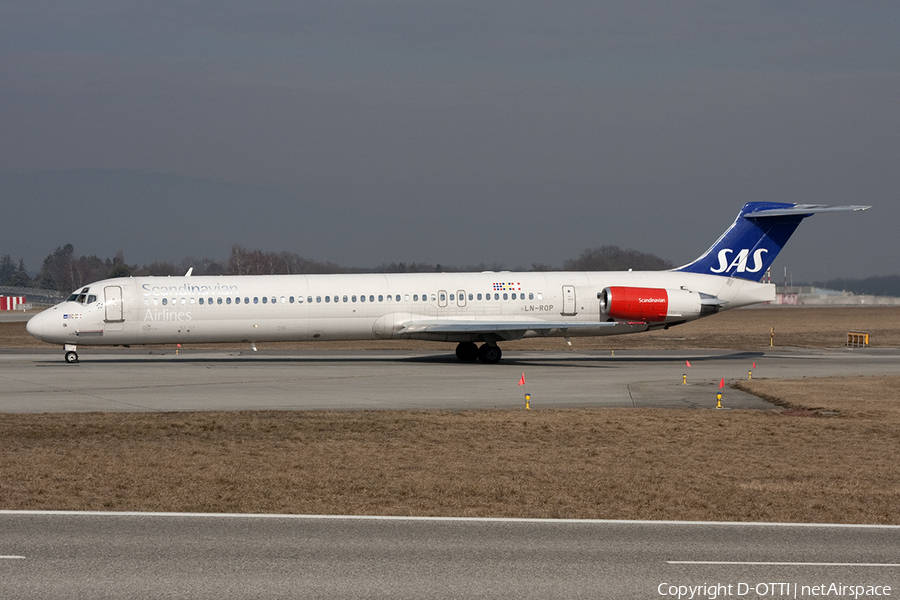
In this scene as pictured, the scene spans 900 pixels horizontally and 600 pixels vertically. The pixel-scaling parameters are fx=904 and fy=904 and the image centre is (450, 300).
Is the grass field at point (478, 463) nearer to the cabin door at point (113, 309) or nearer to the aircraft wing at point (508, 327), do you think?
the aircraft wing at point (508, 327)

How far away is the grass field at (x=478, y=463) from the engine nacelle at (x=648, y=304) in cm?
1368

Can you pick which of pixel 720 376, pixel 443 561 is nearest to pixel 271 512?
pixel 443 561

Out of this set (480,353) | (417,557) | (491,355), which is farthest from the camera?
(480,353)

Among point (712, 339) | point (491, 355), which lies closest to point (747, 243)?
point (491, 355)

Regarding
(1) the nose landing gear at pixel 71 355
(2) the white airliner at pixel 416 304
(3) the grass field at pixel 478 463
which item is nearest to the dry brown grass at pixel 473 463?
(3) the grass field at pixel 478 463

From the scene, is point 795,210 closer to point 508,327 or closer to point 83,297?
point 508,327

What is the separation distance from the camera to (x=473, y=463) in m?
14.2

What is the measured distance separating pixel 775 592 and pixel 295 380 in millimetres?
22046

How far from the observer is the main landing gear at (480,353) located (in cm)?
3575

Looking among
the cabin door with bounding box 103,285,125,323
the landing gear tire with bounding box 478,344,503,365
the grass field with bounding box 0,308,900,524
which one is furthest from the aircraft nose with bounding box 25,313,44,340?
A: the landing gear tire with bounding box 478,344,503,365

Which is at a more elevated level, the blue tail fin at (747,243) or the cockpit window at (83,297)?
the blue tail fin at (747,243)

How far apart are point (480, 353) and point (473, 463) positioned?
21880 mm

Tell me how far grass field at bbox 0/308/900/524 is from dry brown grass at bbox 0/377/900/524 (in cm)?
4

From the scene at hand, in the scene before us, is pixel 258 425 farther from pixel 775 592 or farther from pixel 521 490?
pixel 775 592
